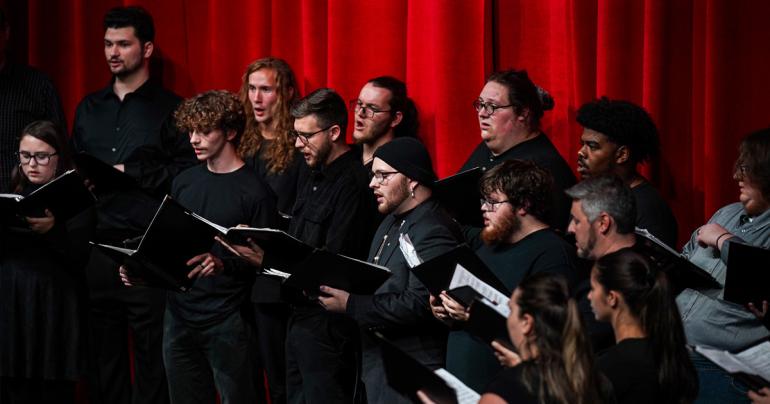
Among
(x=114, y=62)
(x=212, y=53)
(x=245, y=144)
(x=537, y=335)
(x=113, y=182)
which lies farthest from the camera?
(x=212, y=53)

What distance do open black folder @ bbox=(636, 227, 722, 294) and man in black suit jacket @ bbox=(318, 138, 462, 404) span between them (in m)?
0.68

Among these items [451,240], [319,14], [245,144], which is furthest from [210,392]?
[319,14]

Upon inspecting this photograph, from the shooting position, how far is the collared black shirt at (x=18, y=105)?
5391 millimetres

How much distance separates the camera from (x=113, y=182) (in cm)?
467

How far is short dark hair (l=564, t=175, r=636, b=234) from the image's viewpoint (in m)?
3.33

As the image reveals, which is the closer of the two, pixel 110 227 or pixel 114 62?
pixel 110 227

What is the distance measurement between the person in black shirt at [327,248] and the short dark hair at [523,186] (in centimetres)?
92

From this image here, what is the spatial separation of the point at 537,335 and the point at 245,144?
2588 mm

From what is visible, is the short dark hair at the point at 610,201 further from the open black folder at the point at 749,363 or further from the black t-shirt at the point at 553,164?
the black t-shirt at the point at 553,164

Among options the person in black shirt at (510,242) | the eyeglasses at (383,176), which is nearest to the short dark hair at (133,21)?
the eyeglasses at (383,176)

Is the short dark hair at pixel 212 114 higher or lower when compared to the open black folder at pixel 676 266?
higher

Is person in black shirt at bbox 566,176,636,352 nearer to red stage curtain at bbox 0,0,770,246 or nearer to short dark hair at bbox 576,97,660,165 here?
short dark hair at bbox 576,97,660,165

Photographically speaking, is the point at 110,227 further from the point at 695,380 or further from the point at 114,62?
the point at 695,380

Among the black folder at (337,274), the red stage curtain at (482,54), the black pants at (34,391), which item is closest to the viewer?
the black folder at (337,274)
